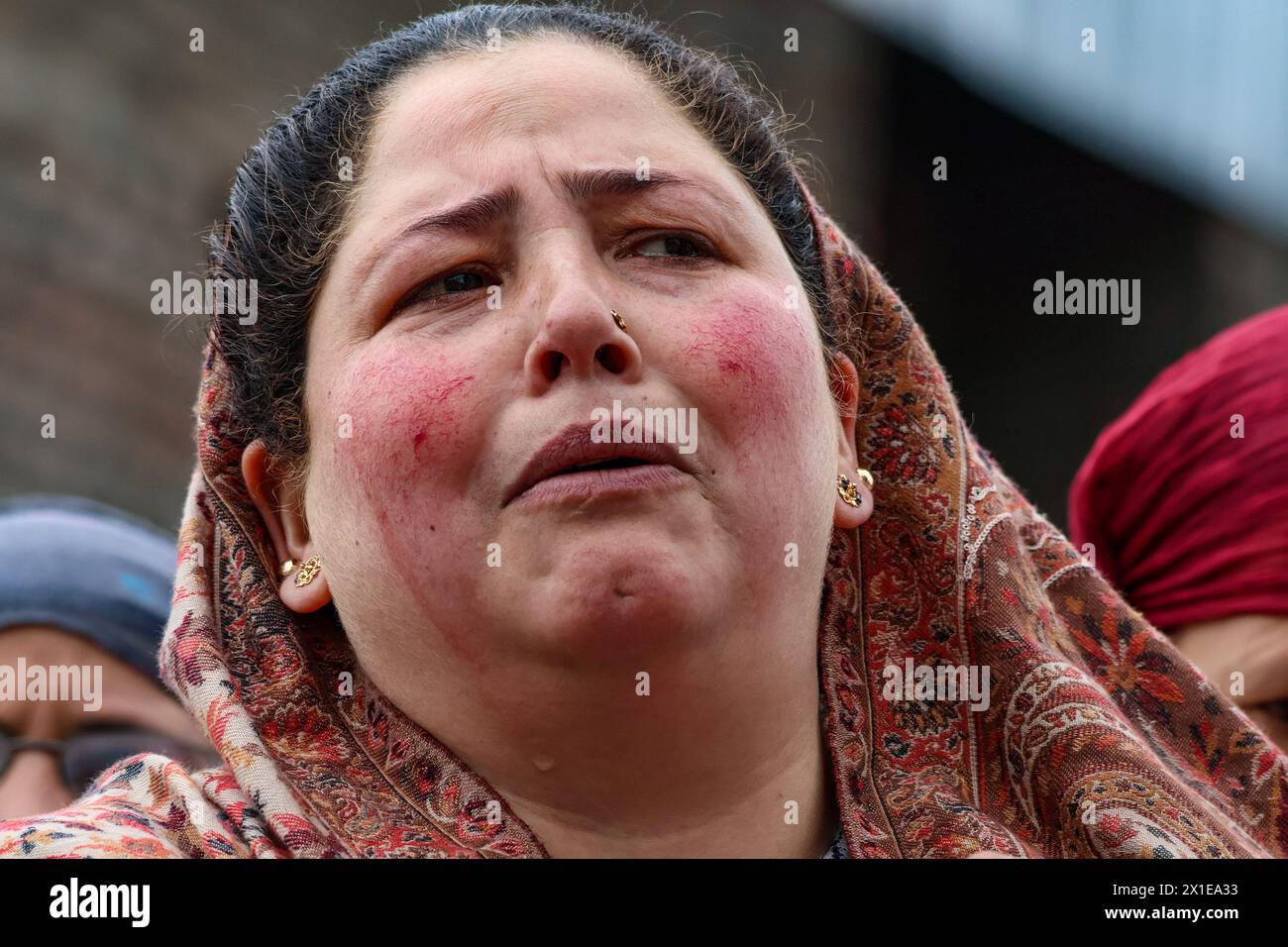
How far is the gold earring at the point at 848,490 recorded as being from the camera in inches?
95.6

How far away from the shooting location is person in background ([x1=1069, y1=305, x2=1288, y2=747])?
Answer: 3.28 meters

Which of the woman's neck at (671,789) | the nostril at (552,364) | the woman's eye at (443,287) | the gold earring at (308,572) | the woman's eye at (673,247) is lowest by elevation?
the woman's neck at (671,789)

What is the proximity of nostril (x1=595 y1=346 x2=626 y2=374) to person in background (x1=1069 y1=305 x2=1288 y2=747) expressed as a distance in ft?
5.86

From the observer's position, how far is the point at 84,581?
138 inches

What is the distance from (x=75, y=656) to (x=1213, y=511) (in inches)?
95.9

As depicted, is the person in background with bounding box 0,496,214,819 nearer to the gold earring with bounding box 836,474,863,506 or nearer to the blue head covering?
the blue head covering

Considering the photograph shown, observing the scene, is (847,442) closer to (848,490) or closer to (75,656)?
(848,490)

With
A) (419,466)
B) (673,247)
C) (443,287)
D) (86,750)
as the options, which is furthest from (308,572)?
(86,750)

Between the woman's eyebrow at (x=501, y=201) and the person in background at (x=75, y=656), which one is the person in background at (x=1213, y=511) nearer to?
the woman's eyebrow at (x=501, y=201)

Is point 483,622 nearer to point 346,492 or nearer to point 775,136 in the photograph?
point 346,492

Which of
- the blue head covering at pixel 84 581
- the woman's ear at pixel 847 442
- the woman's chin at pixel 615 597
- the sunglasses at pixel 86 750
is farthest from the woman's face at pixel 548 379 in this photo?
the blue head covering at pixel 84 581

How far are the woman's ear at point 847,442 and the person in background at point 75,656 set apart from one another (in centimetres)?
158

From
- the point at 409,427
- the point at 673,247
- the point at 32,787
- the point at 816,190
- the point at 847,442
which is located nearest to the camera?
the point at 409,427

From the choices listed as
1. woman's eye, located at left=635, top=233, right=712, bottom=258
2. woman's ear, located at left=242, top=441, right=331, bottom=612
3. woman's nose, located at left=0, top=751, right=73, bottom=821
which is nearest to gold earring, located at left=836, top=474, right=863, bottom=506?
woman's eye, located at left=635, top=233, right=712, bottom=258
